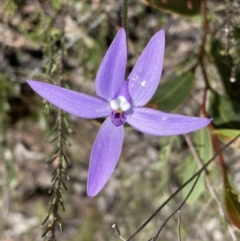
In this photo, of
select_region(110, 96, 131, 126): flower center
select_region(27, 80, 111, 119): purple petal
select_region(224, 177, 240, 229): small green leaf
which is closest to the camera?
select_region(27, 80, 111, 119): purple petal

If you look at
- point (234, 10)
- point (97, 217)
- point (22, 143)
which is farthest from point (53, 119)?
point (234, 10)

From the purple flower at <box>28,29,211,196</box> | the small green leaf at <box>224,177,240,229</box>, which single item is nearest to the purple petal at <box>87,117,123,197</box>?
the purple flower at <box>28,29,211,196</box>

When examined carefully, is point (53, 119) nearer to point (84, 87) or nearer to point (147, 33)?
point (84, 87)

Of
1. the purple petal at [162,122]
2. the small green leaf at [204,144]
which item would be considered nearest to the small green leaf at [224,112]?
the small green leaf at [204,144]

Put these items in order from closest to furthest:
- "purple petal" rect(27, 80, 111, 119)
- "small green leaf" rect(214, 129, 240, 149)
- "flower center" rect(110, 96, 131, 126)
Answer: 1. "purple petal" rect(27, 80, 111, 119)
2. "flower center" rect(110, 96, 131, 126)
3. "small green leaf" rect(214, 129, 240, 149)

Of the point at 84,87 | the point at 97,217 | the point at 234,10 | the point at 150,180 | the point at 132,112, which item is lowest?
the point at 97,217

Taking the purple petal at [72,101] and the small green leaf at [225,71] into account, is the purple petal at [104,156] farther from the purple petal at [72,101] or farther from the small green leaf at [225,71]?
the small green leaf at [225,71]

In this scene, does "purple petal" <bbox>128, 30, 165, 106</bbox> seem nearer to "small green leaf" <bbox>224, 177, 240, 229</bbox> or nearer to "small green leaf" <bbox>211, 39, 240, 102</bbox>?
"small green leaf" <bbox>224, 177, 240, 229</bbox>

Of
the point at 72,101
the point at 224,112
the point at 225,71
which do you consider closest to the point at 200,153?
the point at 224,112
